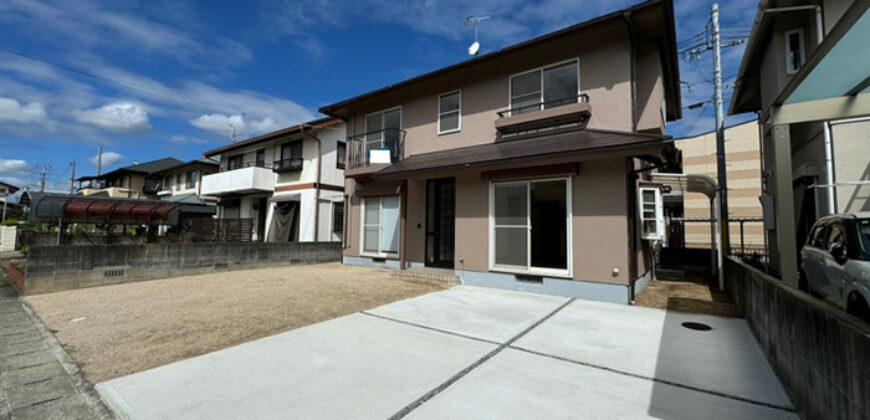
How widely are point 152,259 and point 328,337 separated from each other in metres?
7.05

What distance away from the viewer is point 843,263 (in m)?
3.84

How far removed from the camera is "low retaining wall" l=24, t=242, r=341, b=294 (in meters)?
6.75

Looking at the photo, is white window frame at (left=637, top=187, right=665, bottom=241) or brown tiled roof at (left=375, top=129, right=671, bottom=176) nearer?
brown tiled roof at (left=375, top=129, right=671, bottom=176)

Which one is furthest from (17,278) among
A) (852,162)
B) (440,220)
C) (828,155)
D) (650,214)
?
(852,162)

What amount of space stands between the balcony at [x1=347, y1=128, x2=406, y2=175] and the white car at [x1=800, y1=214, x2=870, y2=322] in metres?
8.44

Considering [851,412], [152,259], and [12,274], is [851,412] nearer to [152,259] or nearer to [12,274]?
[152,259]

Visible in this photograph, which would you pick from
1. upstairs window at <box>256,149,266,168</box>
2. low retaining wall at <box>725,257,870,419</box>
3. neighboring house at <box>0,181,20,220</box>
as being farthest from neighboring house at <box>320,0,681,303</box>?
neighboring house at <box>0,181,20,220</box>

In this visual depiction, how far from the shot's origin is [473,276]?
764 centimetres

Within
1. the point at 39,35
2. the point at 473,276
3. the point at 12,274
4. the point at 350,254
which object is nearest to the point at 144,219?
the point at 12,274

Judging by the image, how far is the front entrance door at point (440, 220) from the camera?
891 cm

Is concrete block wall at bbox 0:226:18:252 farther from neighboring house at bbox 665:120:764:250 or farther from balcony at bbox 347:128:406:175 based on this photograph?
neighboring house at bbox 665:120:764:250

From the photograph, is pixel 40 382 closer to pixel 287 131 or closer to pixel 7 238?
pixel 287 131

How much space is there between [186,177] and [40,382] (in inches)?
954

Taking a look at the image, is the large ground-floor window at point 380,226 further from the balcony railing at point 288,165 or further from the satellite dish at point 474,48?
the balcony railing at point 288,165
